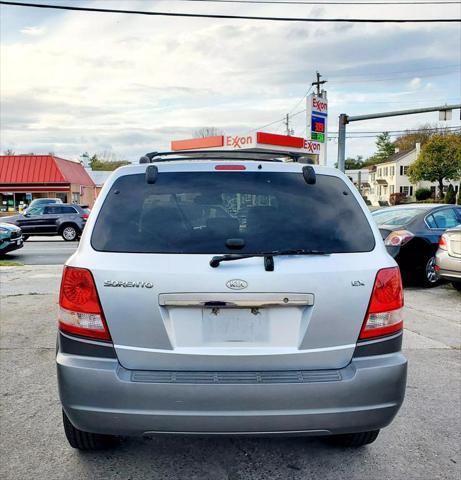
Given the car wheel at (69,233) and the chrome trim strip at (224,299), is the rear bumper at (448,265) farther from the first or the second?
the car wheel at (69,233)

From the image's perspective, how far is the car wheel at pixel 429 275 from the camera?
31.5ft

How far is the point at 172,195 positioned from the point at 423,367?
340cm

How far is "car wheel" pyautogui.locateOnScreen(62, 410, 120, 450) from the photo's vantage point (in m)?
3.05

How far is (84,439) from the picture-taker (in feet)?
10.2

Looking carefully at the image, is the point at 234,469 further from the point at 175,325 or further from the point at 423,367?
the point at 423,367

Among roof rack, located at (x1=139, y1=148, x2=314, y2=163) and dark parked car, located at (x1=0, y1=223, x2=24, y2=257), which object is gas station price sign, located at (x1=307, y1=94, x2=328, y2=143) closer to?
dark parked car, located at (x1=0, y1=223, x2=24, y2=257)

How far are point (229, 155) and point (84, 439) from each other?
6.86 ft

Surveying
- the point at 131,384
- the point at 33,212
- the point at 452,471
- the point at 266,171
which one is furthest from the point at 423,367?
the point at 33,212

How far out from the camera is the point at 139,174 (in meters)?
2.96

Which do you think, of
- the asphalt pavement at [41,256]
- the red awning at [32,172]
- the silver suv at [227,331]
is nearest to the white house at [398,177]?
the red awning at [32,172]

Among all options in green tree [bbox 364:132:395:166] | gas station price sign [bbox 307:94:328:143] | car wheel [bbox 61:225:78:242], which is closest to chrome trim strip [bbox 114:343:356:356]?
gas station price sign [bbox 307:94:328:143]

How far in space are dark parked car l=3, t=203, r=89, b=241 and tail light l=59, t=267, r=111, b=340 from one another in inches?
846

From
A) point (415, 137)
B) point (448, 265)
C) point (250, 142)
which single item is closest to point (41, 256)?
point (448, 265)

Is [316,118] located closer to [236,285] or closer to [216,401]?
[236,285]
